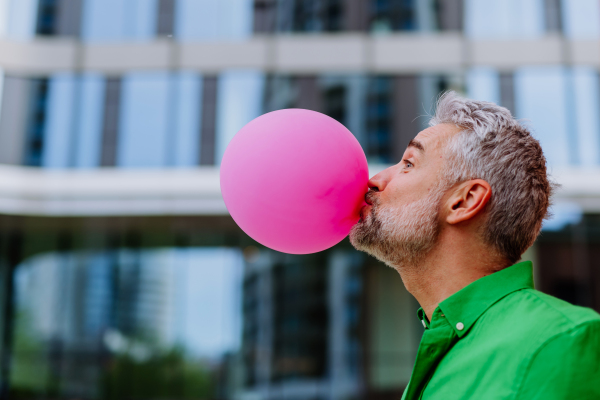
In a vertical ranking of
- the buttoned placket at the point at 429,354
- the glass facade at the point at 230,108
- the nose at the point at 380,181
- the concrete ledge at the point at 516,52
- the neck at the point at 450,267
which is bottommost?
the buttoned placket at the point at 429,354

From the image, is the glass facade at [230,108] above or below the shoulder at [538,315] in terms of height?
above

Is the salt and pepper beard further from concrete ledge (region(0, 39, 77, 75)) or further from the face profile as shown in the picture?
concrete ledge (region(0, 39, 77, 75))

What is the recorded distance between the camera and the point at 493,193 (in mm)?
1592

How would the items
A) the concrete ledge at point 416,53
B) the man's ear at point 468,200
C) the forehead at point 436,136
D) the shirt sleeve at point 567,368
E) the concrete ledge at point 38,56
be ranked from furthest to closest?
the concrete ledge at point 416,53, the concrete ledge at point 38,56, the forehead at point 436,136, the man's ear at point 468,200, the shirt sleeve at point 567,368

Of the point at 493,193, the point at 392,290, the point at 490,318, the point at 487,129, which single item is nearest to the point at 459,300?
the point at 490,318

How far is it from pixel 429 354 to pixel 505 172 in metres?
0.54

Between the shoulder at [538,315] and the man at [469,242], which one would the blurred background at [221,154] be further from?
the shoulder at [538,315]

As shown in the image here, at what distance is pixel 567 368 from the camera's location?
112 centimetres

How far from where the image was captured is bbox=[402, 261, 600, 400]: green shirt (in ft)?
3.70

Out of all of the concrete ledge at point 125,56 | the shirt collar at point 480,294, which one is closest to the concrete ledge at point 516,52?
the concrete ledge at point 125,56

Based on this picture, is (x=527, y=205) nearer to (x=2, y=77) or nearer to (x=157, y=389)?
(x=157, y=389)

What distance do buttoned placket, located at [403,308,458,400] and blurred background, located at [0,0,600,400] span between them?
9.37m

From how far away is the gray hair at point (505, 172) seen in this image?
1.59 m

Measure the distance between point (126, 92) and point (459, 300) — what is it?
10.7 meters
